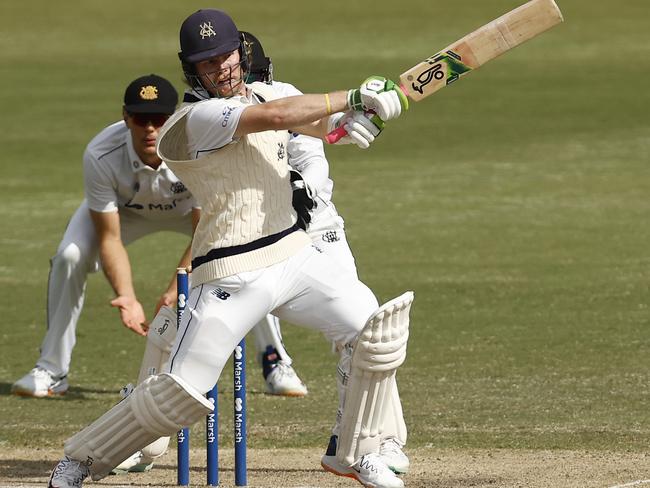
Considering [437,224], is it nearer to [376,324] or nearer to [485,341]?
[485,341]

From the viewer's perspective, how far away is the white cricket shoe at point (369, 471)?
5.16 meters

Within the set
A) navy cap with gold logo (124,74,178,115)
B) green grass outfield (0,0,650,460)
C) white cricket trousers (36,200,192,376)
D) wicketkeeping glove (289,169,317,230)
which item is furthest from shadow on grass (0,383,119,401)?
wicketkeeping glove (289,169,317,230)

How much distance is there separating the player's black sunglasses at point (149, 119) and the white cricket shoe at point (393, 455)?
8.01 ft

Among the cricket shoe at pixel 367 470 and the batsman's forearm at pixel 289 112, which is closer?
the batsman's forearm at pixel 289 112

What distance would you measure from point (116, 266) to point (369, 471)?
8.52ft

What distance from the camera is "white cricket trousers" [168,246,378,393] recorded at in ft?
16.3

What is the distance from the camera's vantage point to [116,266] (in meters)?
7.33

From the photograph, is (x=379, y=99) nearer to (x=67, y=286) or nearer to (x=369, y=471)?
(x=369, y=471)

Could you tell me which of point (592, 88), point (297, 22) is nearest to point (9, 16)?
point (297, 22)

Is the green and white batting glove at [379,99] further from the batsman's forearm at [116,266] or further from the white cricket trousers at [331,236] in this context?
the batsman's forearm at [116,266]

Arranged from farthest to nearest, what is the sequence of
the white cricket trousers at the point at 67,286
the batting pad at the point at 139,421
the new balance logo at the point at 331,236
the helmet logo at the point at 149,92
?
the white cricket trousers at the point at 67,286, the helmet logo at the point at 149,92, the new balance logo at the point at 331,236, the batting pad at the point at 139,421

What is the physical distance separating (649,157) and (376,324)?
11.6 meters

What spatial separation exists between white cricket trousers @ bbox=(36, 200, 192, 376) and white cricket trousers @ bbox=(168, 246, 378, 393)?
281 cm

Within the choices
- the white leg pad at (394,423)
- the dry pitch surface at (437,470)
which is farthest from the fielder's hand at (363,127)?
the dry pitch surface at (437,470)
